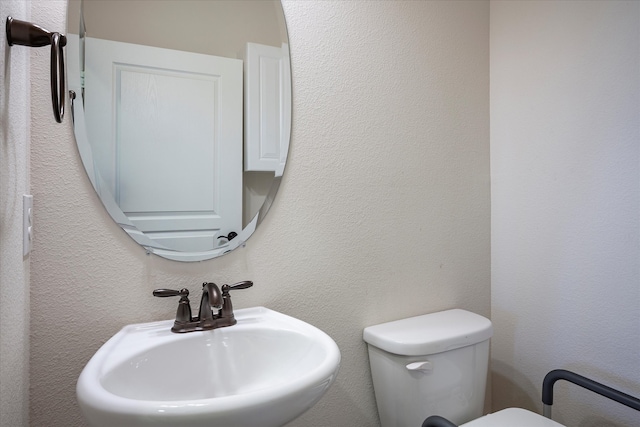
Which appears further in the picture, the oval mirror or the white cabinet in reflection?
the white cabinet in reflection

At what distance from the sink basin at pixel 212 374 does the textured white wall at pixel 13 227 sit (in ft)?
0.44

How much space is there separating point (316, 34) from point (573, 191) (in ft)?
3.20

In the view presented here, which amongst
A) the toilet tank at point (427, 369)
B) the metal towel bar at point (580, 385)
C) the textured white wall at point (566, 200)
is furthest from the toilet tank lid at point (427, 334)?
the textured white wall at point (566, 200)

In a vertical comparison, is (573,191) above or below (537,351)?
above

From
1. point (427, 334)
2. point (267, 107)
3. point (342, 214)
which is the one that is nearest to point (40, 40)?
point (267, 107)

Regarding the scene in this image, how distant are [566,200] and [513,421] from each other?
2.36 feet

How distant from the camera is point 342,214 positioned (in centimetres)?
124

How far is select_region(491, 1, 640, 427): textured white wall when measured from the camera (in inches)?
45.7

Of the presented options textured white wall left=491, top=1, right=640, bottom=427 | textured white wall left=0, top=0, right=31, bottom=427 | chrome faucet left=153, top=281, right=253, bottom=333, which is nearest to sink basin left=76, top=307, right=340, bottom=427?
chrome faucet left=153, top=281, right=253, bottom=333

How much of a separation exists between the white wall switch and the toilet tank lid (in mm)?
914

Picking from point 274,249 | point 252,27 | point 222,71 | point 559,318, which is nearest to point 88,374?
point 274,249

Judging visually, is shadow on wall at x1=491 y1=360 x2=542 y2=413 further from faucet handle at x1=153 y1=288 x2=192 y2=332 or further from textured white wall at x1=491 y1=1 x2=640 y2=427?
faucet handle at x1=153 y1=288 x2=192 y2=332

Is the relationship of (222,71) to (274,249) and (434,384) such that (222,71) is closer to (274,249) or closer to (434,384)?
(274,249)

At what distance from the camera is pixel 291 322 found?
98cm
